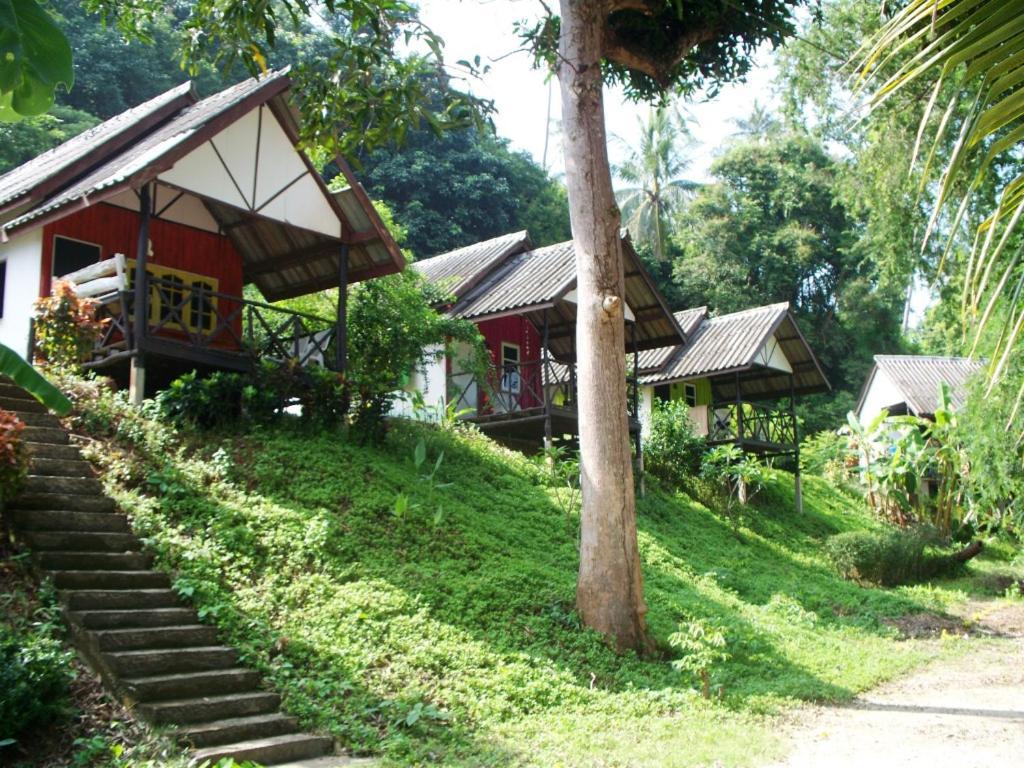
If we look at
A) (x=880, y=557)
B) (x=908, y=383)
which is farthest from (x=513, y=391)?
(x=908, y=383)

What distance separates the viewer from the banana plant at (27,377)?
4.89 m

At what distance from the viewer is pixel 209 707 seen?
7.08 meters

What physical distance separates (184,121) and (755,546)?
1293cm

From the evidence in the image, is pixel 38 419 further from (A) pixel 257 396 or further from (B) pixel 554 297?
(B) pixel 554 297

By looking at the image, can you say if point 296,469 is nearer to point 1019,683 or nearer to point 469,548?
point 469,548

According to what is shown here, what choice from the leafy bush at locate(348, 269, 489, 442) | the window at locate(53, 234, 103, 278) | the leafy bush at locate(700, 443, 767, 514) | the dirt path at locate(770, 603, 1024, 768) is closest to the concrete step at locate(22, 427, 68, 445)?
the window at locate(53, 234, 103, 278)

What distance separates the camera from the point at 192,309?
15.7 meters

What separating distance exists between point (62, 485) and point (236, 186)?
619cm

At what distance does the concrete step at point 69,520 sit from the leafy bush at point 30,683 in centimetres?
203

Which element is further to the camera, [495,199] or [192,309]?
[495,199]

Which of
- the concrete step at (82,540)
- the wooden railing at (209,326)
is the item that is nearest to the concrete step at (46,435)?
the concrete step at (82,540)

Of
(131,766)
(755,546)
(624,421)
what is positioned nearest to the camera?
(131,766)

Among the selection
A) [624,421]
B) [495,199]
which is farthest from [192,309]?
[495,199]

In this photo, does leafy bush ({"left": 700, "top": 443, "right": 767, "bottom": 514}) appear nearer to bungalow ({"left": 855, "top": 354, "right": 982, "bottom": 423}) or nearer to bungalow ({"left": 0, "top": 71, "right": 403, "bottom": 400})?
bungalow ({"left": 0, "top": 71, "right": 403, "bottom": 400})
